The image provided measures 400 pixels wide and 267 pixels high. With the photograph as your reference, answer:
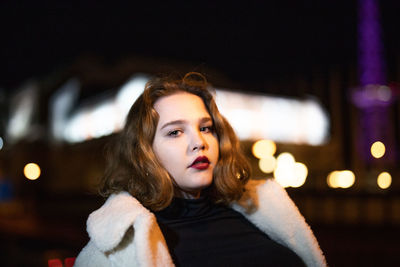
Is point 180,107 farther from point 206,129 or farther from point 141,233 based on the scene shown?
point 141,233

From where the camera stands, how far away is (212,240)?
2.01 metres

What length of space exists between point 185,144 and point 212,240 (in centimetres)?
52

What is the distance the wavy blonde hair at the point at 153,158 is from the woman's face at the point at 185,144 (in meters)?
0.04

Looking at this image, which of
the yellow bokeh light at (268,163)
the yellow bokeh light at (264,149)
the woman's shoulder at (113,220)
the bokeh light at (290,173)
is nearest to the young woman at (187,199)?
the woman's shoulder at (113,220)

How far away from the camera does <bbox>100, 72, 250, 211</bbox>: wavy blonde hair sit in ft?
6.57

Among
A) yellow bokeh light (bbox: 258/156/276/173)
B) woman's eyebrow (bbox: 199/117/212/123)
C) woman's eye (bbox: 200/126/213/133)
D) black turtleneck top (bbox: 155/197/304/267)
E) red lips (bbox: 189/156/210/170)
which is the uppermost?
yellow bokeh light (bbox: 258/156/276/173)

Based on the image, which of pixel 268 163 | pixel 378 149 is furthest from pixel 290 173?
pixel 378 149

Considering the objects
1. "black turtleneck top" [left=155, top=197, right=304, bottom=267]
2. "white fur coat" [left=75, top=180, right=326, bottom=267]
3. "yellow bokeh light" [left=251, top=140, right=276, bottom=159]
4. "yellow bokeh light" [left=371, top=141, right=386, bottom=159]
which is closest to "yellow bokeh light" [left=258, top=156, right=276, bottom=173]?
"yellow bokeh light" [left=251, top=140, right=276, bottom=159]

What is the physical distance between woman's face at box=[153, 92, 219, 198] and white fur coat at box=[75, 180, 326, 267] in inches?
11.4

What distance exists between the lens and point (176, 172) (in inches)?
79.5

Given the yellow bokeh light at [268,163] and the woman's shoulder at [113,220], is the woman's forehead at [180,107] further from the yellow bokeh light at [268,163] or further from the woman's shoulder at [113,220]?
the yellow bokeh light at [268,163]

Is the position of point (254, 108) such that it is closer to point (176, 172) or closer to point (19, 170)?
point (19, 170)

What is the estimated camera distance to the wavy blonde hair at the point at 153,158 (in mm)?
2002

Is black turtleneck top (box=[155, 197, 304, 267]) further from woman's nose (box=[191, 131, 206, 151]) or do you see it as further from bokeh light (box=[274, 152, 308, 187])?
bokeh light (box=[274, 152, 308, 187])
